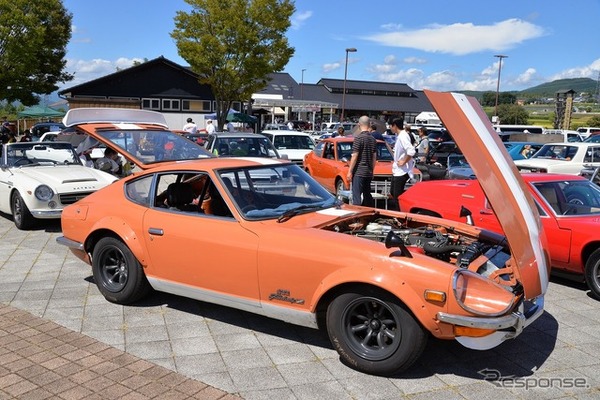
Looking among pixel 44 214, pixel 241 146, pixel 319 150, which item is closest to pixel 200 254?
pixel 44 214

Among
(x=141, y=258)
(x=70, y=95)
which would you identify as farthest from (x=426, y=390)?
(x=70, y=95)

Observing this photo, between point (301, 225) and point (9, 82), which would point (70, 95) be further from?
point (301, 225)

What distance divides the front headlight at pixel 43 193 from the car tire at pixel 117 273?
11.6ft

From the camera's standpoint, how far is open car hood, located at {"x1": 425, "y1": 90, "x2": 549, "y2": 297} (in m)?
3.60

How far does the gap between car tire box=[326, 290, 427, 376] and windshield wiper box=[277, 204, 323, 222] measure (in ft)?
2.85

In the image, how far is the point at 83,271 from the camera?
6043 millimetres

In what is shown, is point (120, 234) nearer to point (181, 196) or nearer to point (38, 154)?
point (181, 196)

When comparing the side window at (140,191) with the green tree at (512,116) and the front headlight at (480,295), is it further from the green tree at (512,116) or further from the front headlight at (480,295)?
the green tree at (512,116)

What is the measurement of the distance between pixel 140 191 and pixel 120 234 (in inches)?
18.6

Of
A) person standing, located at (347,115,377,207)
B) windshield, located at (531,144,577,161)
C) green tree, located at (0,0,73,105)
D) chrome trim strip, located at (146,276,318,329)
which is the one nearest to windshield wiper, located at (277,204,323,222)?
chrome trim strip, located at (146,276,318,329)

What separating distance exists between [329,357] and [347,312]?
1.69ft

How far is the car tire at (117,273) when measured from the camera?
15.6ft

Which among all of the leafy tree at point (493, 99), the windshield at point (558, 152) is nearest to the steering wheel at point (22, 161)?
the windshield at point (558, 152)

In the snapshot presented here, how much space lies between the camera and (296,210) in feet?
14.4
